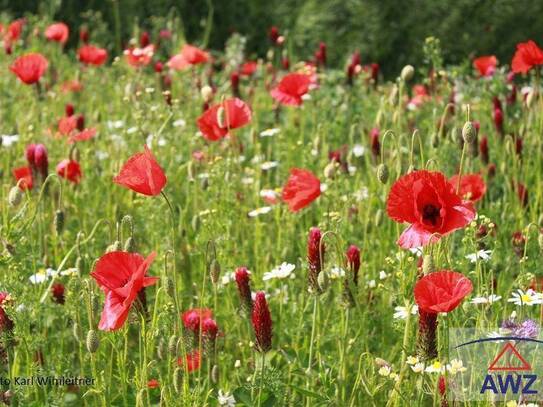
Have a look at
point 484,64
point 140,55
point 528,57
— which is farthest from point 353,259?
point 140,55

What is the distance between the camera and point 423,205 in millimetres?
1929

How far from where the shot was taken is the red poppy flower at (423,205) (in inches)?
75.3

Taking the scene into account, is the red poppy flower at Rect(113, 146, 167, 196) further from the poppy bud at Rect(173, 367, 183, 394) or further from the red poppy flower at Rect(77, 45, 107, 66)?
the red poppy flower at Rect(77, 45, 107, 66)

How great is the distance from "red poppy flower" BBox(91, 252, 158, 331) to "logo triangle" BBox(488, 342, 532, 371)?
73 cm

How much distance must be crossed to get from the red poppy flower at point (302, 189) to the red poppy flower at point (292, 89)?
859 millimetres

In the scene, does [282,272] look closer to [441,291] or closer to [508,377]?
[508,377]

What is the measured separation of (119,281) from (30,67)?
1.70 metres

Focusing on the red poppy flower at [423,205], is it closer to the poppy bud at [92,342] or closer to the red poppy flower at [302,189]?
the red poppy flower at [302,189]

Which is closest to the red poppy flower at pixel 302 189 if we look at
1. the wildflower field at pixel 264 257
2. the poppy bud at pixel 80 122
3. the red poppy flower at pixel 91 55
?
the wildflower field at pixel 264 257

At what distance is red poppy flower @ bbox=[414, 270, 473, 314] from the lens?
70.0 inches

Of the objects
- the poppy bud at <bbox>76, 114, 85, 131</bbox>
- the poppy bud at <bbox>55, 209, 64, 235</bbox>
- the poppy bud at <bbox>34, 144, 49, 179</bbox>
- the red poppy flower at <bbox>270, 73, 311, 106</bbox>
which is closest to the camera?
the poppy bud at <bbox>55, 209, 64, 235</bbox>

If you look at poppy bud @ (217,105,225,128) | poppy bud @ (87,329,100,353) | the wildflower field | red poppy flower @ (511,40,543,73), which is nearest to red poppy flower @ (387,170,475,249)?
the wildflower field

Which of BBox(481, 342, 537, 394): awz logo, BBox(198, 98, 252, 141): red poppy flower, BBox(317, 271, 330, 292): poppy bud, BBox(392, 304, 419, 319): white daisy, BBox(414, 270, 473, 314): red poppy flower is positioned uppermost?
BBox(198, 98, 252, 141): red poppy flower

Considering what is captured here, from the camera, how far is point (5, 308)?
7.06 feet
